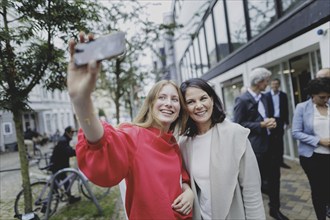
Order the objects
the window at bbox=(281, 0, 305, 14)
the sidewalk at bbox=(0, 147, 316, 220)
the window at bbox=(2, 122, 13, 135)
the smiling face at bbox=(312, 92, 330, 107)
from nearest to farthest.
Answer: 1. the smiling face at bbox=(312, 92, 330, 107)
2. the sidewalk at bbox=(0, 147, 316, 220)
3. the window at bbox=(2, 122, 13, 135)
4. the window at bbox=(281, 0, 305, 14)

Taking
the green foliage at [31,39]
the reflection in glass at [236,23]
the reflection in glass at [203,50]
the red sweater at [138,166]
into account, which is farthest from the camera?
the reflection in glass at [203,50]

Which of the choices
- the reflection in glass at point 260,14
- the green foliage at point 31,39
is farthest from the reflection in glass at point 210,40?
the green foliage at point 31,39

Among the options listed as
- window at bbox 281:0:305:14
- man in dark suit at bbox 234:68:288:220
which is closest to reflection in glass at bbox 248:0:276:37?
window at bbox 281:0:305:14

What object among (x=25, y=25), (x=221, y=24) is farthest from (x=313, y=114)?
(x=221, y=24)

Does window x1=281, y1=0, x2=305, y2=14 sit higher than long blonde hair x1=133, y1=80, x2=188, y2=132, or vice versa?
window x1=281, y1=0, x2=305, y2=14

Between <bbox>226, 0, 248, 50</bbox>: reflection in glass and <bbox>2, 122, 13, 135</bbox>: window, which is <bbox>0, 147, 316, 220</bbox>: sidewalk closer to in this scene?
<bbox>2, 122, 13, 135</bbox>: window

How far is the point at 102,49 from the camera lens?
0.94 metres

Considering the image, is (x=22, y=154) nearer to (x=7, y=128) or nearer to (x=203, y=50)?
(x=7, y=128)

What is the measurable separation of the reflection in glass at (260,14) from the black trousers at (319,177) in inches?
201

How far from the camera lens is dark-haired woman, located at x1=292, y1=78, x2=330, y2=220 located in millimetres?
2965

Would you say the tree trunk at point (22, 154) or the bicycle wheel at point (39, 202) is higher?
the tree trunk at point (22, 154)

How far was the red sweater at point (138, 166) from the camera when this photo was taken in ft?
3.91

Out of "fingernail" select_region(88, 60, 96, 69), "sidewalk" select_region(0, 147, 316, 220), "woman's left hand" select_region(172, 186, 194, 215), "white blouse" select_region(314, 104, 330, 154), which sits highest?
"fingernail" select_region(88, 60, 96, 69)

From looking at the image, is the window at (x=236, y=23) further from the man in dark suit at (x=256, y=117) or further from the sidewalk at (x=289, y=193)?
the man in dark suit at (x=256, y=117)
